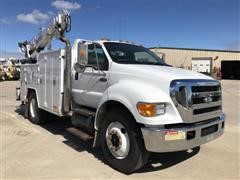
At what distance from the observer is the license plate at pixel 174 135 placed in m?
4.54

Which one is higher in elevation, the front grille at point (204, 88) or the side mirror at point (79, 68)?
the side mirror at point (79, 68)

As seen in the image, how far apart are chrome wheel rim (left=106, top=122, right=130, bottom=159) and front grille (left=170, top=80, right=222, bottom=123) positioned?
102 centimetres

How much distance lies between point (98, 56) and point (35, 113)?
3615 millimetres

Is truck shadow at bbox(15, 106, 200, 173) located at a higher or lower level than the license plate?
lower

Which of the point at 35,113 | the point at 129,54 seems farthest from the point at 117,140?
the point at 35,113

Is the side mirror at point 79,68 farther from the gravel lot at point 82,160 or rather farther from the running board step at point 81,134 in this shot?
the gravel lot at point 82,160

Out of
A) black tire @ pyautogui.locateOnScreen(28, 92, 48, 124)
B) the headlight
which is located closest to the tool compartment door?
black tire @ pyautogui.locateOnScreen(28, 92, 48, 124)

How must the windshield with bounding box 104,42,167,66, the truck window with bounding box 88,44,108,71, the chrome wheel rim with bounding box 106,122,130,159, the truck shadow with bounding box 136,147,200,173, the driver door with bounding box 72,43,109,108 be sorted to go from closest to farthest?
the chrome wheel rim with bounding box 106,122,130,159 → the truck shadow with bounding box 136,147,200,173 → the driver door with bounding box 72,43,109,108 → the truck window with bounding box 88,44,108,71 → the windshield with bounding box 104,42,167,66

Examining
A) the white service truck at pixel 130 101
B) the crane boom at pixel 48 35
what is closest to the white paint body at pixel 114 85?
the white service truck at pixel 130 101

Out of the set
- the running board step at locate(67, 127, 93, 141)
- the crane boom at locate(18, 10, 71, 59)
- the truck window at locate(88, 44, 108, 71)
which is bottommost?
the running board step at locate(67, 127, 93, 141)

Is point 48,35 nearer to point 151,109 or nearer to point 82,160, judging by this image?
point 82,160

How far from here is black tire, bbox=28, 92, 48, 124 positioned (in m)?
8.69

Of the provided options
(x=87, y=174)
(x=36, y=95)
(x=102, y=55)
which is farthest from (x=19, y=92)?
(x=87, y=174)

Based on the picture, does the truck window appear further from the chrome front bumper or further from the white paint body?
the chrome front bumper
